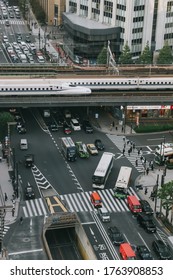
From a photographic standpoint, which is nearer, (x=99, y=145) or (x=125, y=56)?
(x=99, y=145)

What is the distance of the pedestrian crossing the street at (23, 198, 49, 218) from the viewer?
2366 inches

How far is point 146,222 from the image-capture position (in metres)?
57.8

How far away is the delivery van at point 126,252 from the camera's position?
50.7 m

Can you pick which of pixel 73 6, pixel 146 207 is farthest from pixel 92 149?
pixel 73 6

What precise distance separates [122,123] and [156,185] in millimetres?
23041

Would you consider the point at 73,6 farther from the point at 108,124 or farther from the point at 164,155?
the point at 164,155

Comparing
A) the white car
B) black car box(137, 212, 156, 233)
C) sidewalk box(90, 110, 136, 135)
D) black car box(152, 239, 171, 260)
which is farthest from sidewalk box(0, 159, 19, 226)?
sidewalk box(90, 110, 136, 135)

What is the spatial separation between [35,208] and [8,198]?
374cm

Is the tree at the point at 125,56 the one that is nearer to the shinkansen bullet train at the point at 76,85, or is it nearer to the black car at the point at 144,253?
the shinkansen bullet train at the point at 76,85

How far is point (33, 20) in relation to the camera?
152 meters

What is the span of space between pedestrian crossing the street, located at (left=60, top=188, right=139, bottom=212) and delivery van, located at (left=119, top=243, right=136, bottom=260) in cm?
980

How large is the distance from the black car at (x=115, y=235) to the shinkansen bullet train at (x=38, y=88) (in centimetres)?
3279

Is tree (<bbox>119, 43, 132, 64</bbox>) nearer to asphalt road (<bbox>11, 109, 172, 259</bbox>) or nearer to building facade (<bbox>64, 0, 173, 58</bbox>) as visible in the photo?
building facade (<bbox>64, 0, 173, 58</bbox>)

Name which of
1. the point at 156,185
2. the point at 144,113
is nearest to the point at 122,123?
the point at 144,113
